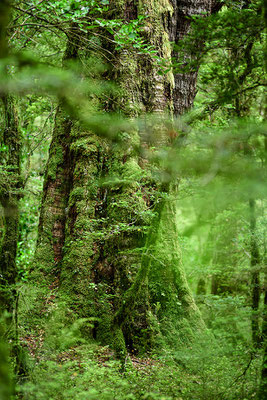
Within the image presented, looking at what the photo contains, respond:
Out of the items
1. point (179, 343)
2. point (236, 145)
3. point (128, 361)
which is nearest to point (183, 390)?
point (128, 361)

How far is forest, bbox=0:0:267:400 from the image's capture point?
301cm

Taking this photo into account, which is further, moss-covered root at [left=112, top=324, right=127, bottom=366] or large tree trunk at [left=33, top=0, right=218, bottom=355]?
large tree trunk at [left=33, top=0, right=218, bottom=355]

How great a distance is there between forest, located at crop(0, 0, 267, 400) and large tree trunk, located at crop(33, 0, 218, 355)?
0.08 feet

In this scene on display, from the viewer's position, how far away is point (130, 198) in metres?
5.80

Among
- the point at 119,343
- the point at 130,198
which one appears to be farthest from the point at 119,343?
the point at 130,198

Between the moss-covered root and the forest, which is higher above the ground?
the forest

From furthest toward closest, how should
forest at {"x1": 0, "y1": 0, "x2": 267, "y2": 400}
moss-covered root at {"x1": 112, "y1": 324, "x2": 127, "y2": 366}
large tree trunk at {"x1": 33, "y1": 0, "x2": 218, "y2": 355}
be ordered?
large tree trunk at {"x1": 33, "y1": 0, "x2": 218, "y2": 355}
moss-covered root at {"x1": 112, "y1": 324, "x2": 127, "y2": 366}
forest at {"x1": 0, "y1": 0, "x2": 267, "y2": 400}

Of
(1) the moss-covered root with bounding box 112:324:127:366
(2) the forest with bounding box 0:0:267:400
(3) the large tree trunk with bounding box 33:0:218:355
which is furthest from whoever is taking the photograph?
(3) the large tree trunk with bounding box 33:0:218:355

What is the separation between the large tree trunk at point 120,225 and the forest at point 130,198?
0.03 metres

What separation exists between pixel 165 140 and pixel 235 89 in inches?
106

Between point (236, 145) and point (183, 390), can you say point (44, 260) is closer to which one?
point (183, 390)

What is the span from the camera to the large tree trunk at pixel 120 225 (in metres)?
5.27

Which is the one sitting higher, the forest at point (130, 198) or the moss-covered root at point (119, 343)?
the forest at point (130, 198)

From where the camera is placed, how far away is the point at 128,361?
483 centimetres
